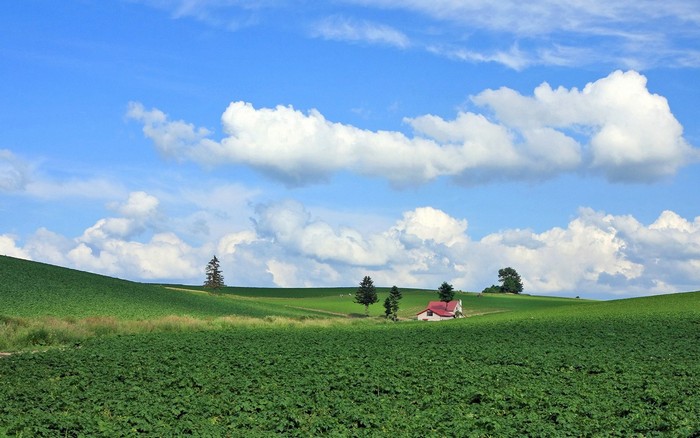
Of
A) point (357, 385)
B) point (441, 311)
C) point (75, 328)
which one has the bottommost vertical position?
point (357, 385)

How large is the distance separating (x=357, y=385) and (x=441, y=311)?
330 ft

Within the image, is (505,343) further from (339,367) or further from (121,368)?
(121,368)

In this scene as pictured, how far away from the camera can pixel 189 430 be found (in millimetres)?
17859

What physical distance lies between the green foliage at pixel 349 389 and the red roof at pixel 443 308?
81782 millimetres

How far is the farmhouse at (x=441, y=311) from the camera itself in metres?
122

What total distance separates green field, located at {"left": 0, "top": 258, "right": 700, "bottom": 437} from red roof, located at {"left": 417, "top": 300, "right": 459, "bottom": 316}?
7473 cm

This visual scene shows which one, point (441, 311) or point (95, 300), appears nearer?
point (95, 300)

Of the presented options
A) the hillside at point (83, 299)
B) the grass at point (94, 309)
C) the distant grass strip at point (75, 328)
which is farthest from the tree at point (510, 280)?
the distant grass strip at point (75, 328)

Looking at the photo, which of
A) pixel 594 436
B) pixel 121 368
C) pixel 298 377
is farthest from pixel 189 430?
pixel 121 368

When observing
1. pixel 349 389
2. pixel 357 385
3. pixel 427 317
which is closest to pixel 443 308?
pixel 427 317

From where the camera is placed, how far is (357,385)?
24.7 metres

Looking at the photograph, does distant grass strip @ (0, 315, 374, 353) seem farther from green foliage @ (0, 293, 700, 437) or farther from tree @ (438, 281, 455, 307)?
tree @ (438, 281, 455, 307)

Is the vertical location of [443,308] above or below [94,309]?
above

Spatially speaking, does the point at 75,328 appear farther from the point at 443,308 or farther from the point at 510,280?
the point at 510,280
